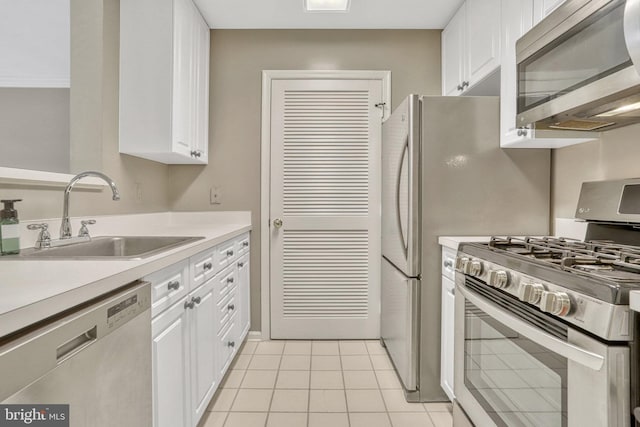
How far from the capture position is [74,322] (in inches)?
29.6

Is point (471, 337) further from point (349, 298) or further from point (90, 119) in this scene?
point (90, 119)

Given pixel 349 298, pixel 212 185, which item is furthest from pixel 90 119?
pixel 349 298

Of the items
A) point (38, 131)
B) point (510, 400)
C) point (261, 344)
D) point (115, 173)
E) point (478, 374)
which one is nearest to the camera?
point (510, 400)

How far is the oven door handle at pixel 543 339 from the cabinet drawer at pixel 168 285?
1.11 m

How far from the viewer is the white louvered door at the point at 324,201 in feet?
9.49

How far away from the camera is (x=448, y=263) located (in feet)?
6.12

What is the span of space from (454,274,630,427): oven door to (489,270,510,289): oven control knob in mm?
47

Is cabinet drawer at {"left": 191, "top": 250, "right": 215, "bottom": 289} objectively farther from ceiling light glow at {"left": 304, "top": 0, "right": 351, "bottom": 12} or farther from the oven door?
ceiling light glow at {"left": 304, "top": 0, "right": 351, "bottom": 12}

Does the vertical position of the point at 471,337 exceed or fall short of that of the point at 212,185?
it falls short

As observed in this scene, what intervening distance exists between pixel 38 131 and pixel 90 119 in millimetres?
272

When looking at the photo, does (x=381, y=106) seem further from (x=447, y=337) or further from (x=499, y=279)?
(x=499, y=279)

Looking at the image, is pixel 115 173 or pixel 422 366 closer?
pixel 422 366

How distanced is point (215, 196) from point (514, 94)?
84.0 inches

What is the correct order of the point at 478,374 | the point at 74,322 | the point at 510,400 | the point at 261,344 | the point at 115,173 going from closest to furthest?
1. the point at 74,322
2. the point at 510,400
3. the point at 478,374
4. the point at 115,173
5. the point at 261,344
